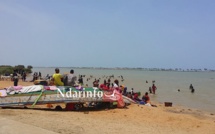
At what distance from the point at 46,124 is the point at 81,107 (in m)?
5.02

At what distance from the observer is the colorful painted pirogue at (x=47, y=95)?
11.6 metres

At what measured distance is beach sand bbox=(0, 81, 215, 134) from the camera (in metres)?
7.75

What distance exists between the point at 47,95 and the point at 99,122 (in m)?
3.09

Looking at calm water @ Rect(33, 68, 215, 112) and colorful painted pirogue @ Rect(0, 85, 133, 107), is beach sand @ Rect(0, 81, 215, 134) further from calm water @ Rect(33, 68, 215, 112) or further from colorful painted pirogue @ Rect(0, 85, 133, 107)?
calm water @ Rect(33, 68, 215, 112)

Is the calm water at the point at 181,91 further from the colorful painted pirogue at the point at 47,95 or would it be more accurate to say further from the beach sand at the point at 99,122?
the colorful painted pirogue at the point at 47,95

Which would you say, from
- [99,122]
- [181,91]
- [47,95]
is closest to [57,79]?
[47,95]

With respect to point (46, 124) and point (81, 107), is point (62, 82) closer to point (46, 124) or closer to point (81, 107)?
point (81, 107)

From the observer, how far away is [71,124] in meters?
8.86

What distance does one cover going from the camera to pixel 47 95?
12.1m

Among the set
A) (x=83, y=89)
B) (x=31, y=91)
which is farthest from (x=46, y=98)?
(x=83, y=89)

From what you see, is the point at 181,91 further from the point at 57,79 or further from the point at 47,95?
the point at 47,95

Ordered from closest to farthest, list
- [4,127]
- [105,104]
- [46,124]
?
[4,127]
[46,124]
[105,104]

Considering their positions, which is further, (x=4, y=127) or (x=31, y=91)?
(x=31, y=91)

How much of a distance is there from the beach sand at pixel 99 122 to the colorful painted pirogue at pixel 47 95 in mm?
460
